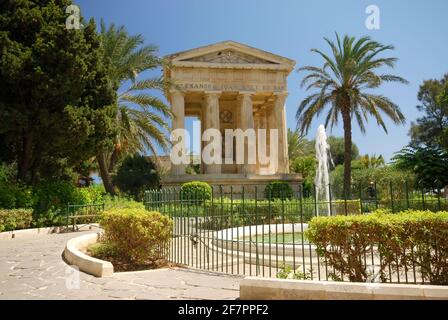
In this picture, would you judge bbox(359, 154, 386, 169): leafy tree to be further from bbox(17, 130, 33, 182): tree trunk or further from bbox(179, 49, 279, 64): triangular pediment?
bbox(17, 130, 33, 182): tree trunk

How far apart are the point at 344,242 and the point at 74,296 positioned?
3659 mm

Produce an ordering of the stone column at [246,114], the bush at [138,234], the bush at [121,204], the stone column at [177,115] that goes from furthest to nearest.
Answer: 1. the stone column at [246,114]
2. the stone column at [177,115]
3. the bush at [121,204]
4. the bush at [138,234]

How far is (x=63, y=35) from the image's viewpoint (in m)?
14.9

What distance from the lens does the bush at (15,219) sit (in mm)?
13125

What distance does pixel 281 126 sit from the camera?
28641 mm

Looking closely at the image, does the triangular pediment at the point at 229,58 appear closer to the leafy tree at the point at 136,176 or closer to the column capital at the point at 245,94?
the column capital at the point at 245,94

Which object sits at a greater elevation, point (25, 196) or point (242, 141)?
point (242, 141)

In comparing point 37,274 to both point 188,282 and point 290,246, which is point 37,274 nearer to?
point 188,282

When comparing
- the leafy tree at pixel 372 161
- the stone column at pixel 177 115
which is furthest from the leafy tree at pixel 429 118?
the stone column at pixel 177 115

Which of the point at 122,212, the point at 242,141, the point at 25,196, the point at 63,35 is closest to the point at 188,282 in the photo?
the point at 122,212

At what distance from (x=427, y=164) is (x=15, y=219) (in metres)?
20.4

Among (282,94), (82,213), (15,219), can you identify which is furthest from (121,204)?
(282,94)

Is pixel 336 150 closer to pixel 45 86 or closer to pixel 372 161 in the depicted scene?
pixel 372 161

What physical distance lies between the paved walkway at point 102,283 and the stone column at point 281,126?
2115 cm
